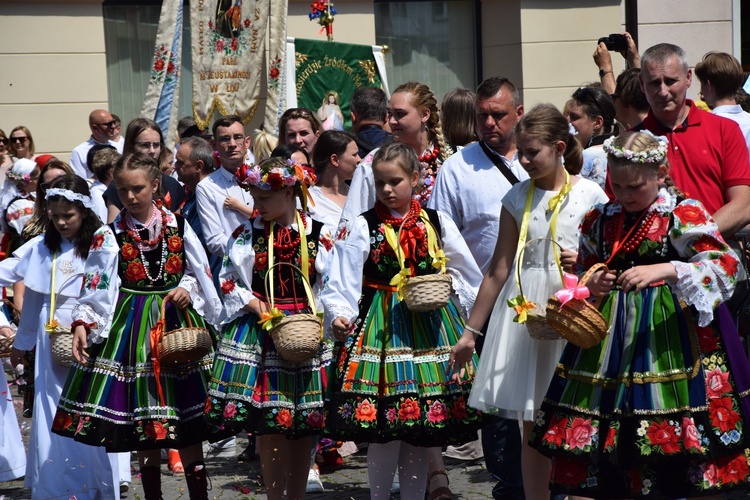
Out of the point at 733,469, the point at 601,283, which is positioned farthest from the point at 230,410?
the point at 733,469

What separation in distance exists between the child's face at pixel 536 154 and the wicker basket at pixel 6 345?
3354 mm

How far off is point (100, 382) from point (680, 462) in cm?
286

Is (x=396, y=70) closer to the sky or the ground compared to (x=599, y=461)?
closer to the sky

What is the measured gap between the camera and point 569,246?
5.02 m

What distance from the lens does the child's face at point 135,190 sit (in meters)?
5.85

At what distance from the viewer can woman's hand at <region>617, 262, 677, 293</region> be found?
14.2 ft

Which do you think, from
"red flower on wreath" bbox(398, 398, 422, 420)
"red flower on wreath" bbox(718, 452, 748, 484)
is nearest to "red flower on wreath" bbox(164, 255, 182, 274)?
"red flower on wreath" bbox(398, 398, 422, 420)

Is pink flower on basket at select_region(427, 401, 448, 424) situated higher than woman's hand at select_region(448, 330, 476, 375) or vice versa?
woman's hand at select_region(448, 330, 476, 375)

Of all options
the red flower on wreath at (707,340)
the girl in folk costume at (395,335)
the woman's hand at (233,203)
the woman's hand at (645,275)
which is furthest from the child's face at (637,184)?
the woman's hand at (233,203)

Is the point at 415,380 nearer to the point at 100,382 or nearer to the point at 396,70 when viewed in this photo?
the point at 100,382

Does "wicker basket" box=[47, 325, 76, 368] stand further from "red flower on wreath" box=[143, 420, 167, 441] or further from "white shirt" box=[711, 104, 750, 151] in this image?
"white shirt" box=[711, 104, 750, 151]

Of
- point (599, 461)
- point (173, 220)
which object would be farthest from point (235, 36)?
point (599, 461)

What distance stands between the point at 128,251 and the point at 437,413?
1812 millimetres

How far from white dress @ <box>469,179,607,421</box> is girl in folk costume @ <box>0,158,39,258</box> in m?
5.37
